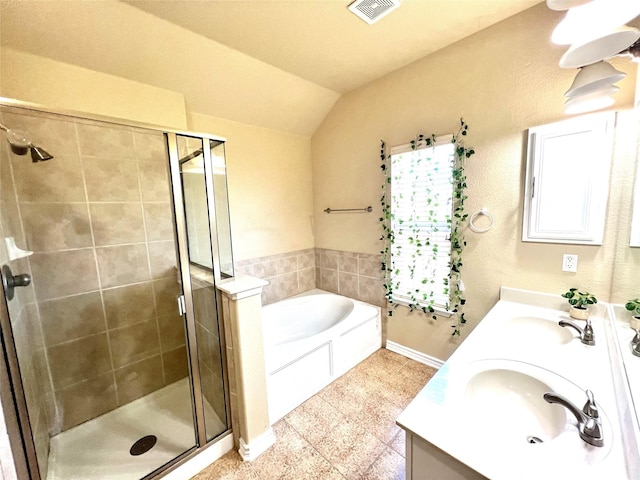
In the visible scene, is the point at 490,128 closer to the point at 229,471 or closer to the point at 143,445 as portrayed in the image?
the point at 229,471

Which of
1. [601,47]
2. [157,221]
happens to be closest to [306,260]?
[157,221]

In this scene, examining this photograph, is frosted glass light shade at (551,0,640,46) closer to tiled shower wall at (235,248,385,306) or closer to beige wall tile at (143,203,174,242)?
tiled shower wall at (235,248,385,306)

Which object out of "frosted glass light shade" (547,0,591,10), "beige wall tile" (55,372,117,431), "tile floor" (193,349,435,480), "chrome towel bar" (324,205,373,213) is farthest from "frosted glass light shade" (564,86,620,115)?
"beige wall tile" (55,372,117,431)

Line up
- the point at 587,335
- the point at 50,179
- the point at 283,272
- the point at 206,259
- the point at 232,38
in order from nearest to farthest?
the point at 587,335
the point at 206,259
the point at 50,179
the point at 232,38
the point at 283,272

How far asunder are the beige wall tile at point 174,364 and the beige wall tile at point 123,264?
69 centimetres

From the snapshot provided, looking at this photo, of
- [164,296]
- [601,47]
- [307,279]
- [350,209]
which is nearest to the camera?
[601,47]

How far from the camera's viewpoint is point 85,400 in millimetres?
1846

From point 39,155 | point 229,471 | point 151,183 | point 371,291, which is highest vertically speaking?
point 39,155

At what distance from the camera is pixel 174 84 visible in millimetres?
1946

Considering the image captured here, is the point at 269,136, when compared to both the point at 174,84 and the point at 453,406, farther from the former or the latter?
the point at 453,406

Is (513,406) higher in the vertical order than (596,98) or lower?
lower

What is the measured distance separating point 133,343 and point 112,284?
0.51 meters

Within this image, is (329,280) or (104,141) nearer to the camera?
(104,141)

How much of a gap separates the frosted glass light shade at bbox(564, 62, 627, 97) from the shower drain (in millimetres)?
3018
